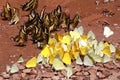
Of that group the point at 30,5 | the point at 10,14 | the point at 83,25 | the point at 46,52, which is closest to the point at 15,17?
the point at 10,14

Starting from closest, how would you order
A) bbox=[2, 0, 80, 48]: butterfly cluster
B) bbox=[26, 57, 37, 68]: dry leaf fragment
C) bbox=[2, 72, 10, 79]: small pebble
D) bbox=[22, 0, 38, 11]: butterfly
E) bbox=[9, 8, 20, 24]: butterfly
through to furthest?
bbox=[2, 72, 10, 79]: small pebble
bbox=[26, 57, 37, 68]: dry leaf fragment
bbox=[2, 0, 80, 48]: butterfly cluster
bbox=[9, 8, 20, 24]: butterfly
bbox=[22, 0, 38, 11]: butterfly

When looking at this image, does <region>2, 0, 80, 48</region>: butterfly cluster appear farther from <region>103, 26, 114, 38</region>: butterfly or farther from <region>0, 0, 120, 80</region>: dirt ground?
<region>103, 26, 114, 38</region>: butterfly

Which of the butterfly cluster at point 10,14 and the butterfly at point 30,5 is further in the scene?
the butterfly at point 30,5

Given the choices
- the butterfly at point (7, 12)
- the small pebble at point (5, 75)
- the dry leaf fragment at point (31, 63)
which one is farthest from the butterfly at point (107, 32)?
the small pebble at point (5, 75)

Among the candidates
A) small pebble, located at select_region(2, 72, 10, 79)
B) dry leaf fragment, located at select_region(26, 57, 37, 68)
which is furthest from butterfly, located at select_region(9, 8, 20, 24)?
small pebble, located at select_region(2, 72, 10, 79)

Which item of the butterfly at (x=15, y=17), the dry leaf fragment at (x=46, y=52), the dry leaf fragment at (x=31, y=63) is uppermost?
the butterfly at (x=15, y=17)

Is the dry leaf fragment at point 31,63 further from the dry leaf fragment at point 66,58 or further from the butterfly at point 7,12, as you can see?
the butterfly at point 7,12
